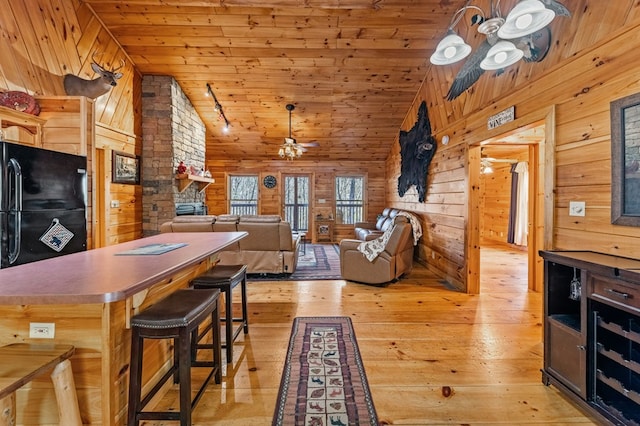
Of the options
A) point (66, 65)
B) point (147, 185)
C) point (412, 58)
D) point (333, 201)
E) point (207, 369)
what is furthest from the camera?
point (333, 201)

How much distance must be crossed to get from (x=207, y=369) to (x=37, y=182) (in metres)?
2.26

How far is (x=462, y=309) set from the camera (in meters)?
3.31

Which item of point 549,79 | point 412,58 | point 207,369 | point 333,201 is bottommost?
point 207,369

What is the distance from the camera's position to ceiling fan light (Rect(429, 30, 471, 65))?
90.4 inches

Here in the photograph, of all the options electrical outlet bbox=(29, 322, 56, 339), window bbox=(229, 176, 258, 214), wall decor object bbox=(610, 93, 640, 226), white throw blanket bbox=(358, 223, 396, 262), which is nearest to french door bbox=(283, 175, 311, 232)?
window bbox=(229, 176, 258, 214)

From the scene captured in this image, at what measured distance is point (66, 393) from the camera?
130 cm

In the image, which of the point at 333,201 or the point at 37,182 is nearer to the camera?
the point at 37,182

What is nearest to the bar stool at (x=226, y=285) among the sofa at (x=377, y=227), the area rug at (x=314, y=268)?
the area rug at (x=314, y=268)

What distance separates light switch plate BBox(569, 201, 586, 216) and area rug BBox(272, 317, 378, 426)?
204 cm

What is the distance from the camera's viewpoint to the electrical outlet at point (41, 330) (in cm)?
140

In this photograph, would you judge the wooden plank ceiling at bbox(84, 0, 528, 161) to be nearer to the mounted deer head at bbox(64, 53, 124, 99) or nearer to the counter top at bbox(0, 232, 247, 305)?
the mounted deer head at bbox(64, 53, 124, 99)

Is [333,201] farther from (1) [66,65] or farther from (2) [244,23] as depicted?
(1) [66,65]

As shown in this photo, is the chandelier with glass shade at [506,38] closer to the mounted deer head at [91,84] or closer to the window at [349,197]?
the mounted deer head at [91,84]

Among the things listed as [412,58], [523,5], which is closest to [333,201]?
[412,58]
